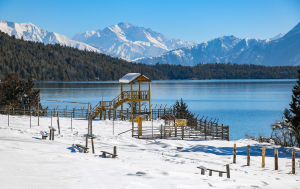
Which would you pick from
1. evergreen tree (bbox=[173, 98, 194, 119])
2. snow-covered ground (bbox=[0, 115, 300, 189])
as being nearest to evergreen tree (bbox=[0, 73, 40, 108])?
evergreen tree (bbox=[173, 98, 194, 119])

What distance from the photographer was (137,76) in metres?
40.1

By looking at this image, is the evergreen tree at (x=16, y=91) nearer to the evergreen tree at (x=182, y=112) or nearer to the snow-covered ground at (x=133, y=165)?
the evergreen tree at (x=182, y=112)

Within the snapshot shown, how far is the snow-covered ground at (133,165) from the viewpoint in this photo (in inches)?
432

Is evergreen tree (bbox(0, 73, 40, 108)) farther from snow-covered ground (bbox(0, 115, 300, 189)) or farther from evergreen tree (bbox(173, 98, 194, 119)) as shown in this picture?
snow-covered ground (bbox(0, 115, 300, 189))

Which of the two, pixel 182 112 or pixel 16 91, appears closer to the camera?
pixel 182 112

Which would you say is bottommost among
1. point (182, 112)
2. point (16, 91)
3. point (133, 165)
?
point (133, 165)

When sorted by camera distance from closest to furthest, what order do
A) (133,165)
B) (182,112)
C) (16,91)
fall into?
(133,165) → (182,112) → (16,91)

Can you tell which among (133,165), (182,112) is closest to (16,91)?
(182,112)

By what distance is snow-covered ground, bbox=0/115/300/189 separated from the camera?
432 inches

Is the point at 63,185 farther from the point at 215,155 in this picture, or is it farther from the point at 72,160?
the point at 215,155

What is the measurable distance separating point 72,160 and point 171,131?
15.2 m

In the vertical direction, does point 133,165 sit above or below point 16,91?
below

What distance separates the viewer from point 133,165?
593 inches

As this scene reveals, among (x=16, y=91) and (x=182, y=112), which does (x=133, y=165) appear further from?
(x=16, y=91)
